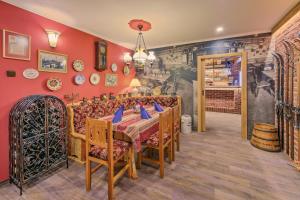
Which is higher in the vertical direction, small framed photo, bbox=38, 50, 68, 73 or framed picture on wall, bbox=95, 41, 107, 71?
framed picture on wall, bbox=95, 41, 107, 71

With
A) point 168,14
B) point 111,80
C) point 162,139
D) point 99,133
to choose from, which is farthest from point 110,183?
point 111,80

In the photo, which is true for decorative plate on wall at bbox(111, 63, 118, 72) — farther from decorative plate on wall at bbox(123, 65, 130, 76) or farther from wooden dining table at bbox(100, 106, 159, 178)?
wooden dining table at bbox(100, 106, 159, 178)

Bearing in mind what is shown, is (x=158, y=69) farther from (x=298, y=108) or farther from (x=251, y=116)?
(x=298, y=108)

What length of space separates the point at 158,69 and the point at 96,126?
3340 millimetres

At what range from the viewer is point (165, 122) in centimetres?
225

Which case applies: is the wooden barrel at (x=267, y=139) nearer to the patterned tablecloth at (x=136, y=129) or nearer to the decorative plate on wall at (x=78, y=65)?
the patterned tablecloth at (x=136, y=129)

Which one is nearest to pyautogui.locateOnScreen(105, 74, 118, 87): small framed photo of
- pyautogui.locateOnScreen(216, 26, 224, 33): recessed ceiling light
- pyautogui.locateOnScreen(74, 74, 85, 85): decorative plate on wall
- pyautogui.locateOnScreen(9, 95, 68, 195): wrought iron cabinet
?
pyautogui.locateOnScreen(74, 74, 85, 85): decorative plate on wall

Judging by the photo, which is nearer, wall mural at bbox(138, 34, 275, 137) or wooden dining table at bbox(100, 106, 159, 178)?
wooden dining table at bbox(100, 106, 159, 178)

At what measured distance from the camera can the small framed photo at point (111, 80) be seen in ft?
12.8

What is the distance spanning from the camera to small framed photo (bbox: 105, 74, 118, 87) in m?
3.90

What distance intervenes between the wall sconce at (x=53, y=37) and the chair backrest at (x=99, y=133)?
171 cm

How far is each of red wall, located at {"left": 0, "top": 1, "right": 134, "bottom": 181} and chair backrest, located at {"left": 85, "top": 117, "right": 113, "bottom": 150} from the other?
1.27 metres

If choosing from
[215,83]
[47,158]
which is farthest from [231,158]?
[215,83]

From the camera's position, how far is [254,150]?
3.04m
